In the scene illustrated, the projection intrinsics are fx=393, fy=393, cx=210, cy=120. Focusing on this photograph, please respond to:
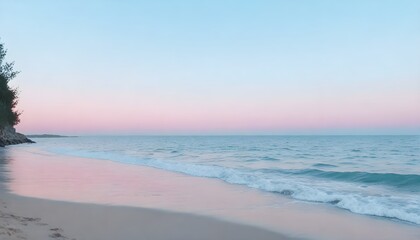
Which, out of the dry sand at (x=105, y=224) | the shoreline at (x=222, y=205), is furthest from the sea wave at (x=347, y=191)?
the dry sand at (x=105, y=224)

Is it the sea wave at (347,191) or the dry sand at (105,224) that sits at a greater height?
the dry sand at (105,224)

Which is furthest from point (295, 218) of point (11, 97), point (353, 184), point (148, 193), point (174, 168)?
point (11, 97)

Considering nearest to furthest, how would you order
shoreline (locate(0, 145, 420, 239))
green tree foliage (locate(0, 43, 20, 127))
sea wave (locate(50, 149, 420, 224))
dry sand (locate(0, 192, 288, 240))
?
dry sand (locate(0, 192, 288, 240))
shoreline (locate(0, 145, 420, 239))
sea wave (locate(50, 149, 420, 224))
green tree foliage (locate(0, 43, 20, 127))

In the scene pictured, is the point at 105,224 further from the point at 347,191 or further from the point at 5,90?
the point at 5,90

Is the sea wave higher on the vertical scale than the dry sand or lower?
lower

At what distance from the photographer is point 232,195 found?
1488 centimetres

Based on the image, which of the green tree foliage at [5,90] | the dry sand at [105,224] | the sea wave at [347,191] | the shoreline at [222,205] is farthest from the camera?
the green tree foliage at [5,90]

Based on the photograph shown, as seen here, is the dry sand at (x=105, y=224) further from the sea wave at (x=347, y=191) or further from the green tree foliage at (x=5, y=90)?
the green tree foliage at (x=5, y=90)

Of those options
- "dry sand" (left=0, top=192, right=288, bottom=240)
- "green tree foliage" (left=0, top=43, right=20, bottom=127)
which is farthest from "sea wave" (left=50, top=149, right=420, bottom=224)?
"green tree foliage" (left=0, top=43, right=20, bottom=127)

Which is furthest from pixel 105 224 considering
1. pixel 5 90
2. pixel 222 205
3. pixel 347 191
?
pixel 5 90

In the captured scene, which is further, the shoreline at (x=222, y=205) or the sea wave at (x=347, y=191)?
the sea wave at (x=347, y=191)

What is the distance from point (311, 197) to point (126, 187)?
7439 mm

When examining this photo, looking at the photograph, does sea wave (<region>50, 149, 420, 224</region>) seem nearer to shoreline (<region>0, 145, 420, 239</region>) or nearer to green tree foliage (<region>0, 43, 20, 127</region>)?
shoreline (<region>0, 145, 420, 239</region>)

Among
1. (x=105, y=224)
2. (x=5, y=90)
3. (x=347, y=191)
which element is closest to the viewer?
(x=105, y=224)
